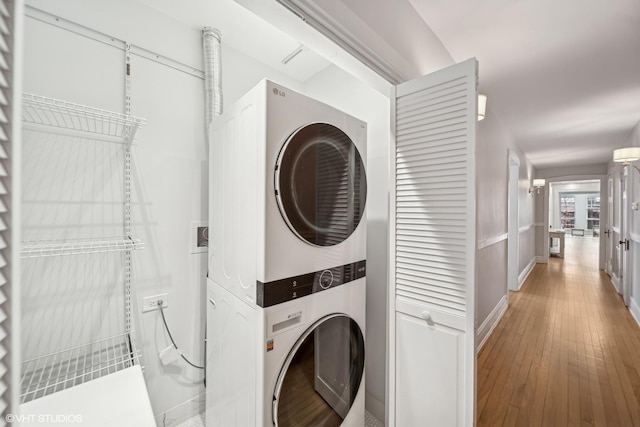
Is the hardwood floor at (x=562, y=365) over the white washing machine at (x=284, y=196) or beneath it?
beneath

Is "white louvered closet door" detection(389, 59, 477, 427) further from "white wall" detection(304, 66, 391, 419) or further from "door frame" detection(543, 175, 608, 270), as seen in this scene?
"door frame" detection(543, 175, 608, 270)

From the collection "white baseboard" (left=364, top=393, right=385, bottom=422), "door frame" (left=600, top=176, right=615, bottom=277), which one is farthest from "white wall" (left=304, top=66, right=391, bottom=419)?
"door frame" (left=600, top=176, right=615, bottom=277)

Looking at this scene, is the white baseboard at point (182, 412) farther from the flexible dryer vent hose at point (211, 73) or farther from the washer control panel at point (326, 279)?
the flexible dryer vent hose at point (211, 73)

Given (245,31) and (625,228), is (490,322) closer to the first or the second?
(625,228)

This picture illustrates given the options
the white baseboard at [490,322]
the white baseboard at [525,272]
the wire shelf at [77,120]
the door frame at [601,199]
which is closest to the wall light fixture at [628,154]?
the white baseboard at [490,322]

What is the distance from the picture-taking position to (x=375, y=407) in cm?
171

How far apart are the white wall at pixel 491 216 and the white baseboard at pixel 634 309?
1453 mm

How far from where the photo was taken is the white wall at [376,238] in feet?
5.54

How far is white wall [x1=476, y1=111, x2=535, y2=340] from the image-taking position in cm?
258

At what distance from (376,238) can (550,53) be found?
1899 mm

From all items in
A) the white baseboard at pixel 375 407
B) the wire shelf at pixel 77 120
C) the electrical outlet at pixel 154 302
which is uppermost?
the wire shelf at pixel 77 120

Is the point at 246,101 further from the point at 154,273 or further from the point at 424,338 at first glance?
the point at 424,338

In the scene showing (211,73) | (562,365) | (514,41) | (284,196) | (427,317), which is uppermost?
Result: (514,41)

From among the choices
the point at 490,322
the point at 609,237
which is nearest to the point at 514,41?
the point at 490,322
